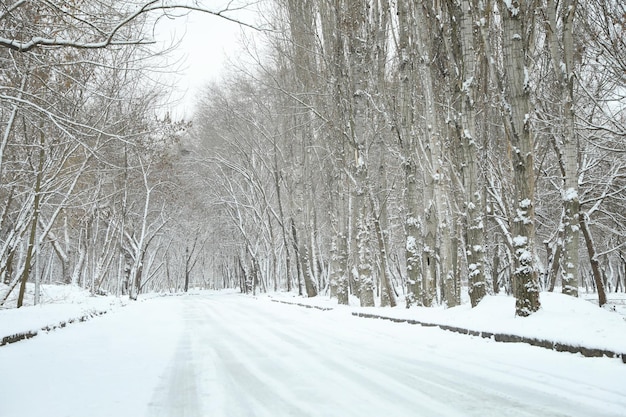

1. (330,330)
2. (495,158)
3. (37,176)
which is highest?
(495,158)

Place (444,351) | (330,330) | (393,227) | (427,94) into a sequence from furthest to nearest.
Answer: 1. (393,227)
2. (427,94)
3. (330,330)
4. (444,351)

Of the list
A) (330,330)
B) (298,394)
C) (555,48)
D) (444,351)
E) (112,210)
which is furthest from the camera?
(112,210)

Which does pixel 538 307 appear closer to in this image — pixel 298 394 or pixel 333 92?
pixel 298 394

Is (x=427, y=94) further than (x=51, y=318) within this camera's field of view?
Yes

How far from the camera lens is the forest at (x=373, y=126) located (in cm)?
Result: 901

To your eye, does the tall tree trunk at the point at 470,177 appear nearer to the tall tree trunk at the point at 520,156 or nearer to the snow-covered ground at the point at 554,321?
the snow-covered ground at the point at 554,321

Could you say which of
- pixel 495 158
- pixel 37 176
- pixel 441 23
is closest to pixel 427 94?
pixel 441 23

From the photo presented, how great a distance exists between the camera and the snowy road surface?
160 inches

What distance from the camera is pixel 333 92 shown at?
19203 mm

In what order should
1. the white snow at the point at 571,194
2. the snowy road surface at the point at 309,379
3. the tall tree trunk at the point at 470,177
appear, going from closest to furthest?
the snowy road surface at the point at 309,379 → the tall tree trunk at the point at 470,177 → the white snow at the point at 571,194

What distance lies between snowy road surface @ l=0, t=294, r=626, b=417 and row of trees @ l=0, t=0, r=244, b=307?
12.1ft

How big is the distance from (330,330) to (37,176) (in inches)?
426

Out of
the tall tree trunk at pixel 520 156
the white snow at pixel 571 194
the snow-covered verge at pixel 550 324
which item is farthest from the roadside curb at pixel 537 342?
the white snow at pixel 571 194

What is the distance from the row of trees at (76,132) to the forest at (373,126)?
12cm
